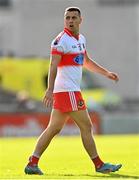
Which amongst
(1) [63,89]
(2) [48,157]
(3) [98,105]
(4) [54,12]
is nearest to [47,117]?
(3) [98,105]

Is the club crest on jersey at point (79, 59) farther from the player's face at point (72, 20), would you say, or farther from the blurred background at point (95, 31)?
the blurred background at point (95, 31)

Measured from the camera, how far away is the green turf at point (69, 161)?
451 inches

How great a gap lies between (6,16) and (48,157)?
3179 cm

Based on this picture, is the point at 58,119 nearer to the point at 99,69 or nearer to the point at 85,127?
the point at 85,127

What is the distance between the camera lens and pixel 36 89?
33.8 metres

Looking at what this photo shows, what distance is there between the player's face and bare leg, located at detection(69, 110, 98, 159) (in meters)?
1.08

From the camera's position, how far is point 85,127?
11812mm

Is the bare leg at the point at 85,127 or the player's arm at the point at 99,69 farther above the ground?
the player's arm at the point at 99,69

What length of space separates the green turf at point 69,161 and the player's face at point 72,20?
1881 millimetres

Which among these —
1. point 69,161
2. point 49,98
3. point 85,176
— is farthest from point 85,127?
point 69,161

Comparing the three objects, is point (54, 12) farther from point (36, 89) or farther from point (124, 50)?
point (36, 89)

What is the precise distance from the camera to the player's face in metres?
11.7

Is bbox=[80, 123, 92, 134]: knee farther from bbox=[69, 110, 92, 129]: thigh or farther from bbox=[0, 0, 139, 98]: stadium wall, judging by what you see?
bbox=[0, 0, 139, 98]: stadium wall

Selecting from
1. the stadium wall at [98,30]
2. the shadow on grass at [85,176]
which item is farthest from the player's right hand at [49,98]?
the stadium wall at [98,30]
